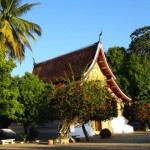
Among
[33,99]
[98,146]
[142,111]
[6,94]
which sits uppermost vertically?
[33,99]

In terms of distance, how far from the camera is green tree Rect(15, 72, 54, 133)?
29.6 m

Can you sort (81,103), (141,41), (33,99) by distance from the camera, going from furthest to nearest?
(141,41) → (33,99) → (81,103)

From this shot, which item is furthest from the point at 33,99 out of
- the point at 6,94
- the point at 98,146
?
the point at 98,146

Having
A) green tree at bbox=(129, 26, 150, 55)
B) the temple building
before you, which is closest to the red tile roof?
the temple building

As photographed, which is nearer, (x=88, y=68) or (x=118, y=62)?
(x=88, y=68)

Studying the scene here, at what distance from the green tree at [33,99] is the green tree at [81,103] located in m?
1.83

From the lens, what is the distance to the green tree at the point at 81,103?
1031 inches

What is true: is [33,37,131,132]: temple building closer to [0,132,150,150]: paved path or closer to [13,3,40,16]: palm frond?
[13,3,40,16]: palm frond

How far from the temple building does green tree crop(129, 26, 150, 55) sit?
1943cm

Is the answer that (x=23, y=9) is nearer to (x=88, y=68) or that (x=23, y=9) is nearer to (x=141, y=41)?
(x=88, y=68)

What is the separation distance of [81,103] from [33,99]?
5539 millimetres

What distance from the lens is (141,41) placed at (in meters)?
60.2

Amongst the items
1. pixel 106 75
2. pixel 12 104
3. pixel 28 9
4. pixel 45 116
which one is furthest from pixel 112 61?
pixel 12 104

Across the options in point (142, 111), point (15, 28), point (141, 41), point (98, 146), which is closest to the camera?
point (98, 146)
